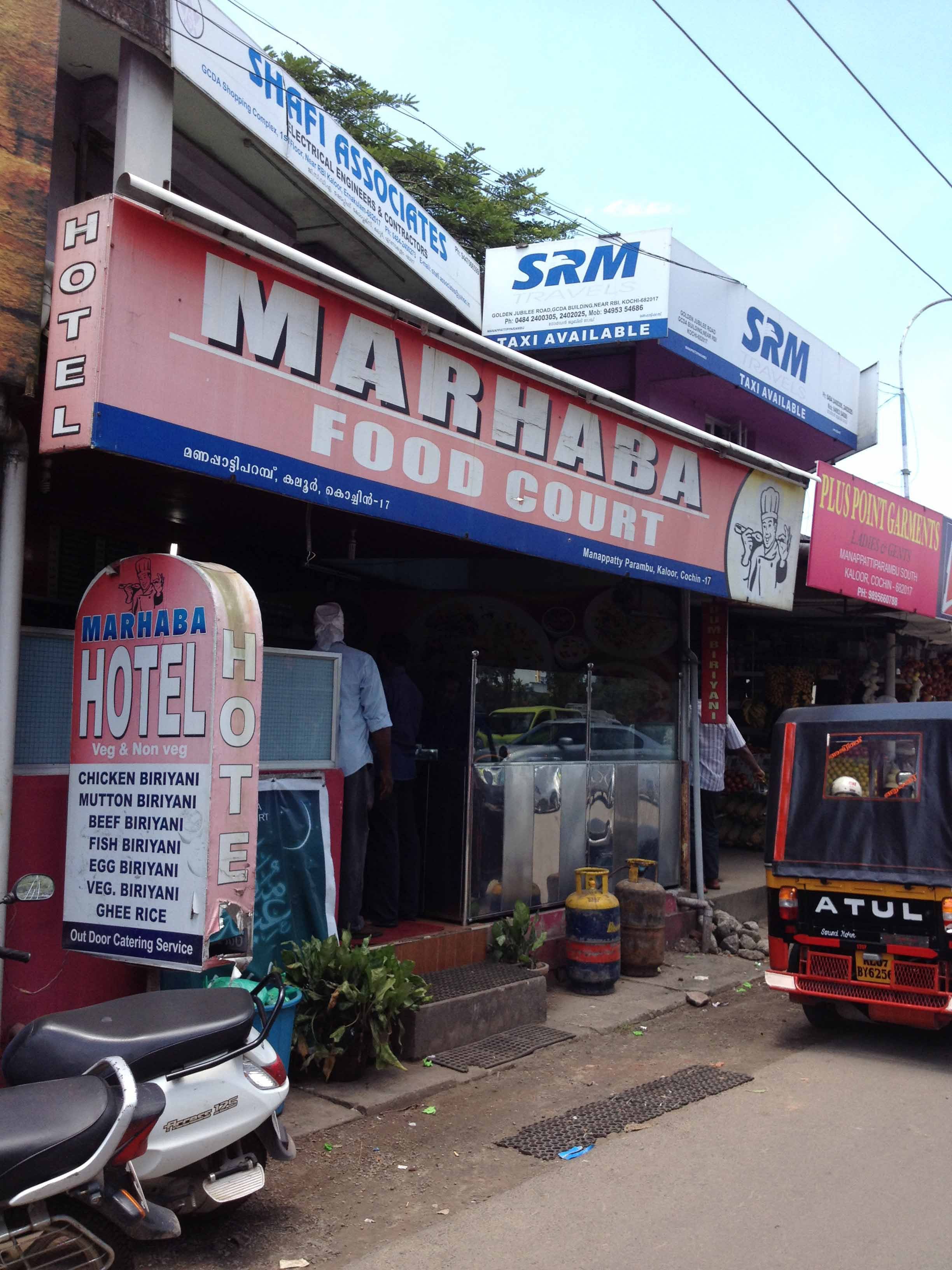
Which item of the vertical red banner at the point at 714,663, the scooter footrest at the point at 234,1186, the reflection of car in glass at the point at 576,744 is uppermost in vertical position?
the vertical red banner at the point at 714,663

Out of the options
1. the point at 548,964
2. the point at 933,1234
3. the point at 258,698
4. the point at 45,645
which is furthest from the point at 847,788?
the point at 45,645

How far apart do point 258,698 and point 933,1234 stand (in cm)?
335

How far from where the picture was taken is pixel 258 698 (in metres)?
4.67

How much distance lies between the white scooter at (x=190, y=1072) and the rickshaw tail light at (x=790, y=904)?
12.7ft

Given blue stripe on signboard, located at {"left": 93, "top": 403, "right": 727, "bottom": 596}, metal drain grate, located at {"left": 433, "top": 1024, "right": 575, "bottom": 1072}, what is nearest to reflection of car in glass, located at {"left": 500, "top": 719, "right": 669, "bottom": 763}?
blue stripe on signboard, located at {"left": 93, "top": 403, "right": 727, "bottom": 596}

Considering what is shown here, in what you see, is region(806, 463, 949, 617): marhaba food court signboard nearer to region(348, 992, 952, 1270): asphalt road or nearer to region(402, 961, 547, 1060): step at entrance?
region(402, 961, 547, 1060): step at entrance

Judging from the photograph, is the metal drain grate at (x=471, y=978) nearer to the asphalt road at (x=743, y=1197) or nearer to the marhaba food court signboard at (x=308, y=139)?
the asphalt road at (x=743, y=1197)

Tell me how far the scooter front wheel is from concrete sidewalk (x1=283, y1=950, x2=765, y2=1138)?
1.95m

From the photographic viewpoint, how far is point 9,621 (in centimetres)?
478

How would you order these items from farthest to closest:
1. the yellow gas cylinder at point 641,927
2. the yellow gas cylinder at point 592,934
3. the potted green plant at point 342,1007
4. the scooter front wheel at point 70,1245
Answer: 1. the yellow gas cylinder at point 641,927
2. the yellow gas cylinder at point 592,934
3. the potted green plant at point 342,1007
4. the scooter front wheel at point 70,1245

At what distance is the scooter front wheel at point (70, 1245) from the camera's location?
10.2ft

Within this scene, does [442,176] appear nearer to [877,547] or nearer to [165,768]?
[877,547]

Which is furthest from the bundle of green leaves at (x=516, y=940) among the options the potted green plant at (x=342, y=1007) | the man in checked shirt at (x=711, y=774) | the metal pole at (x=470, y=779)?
the man in checked shirt at (x=711, y=774)

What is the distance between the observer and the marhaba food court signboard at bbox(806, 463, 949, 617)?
35.8 feet
